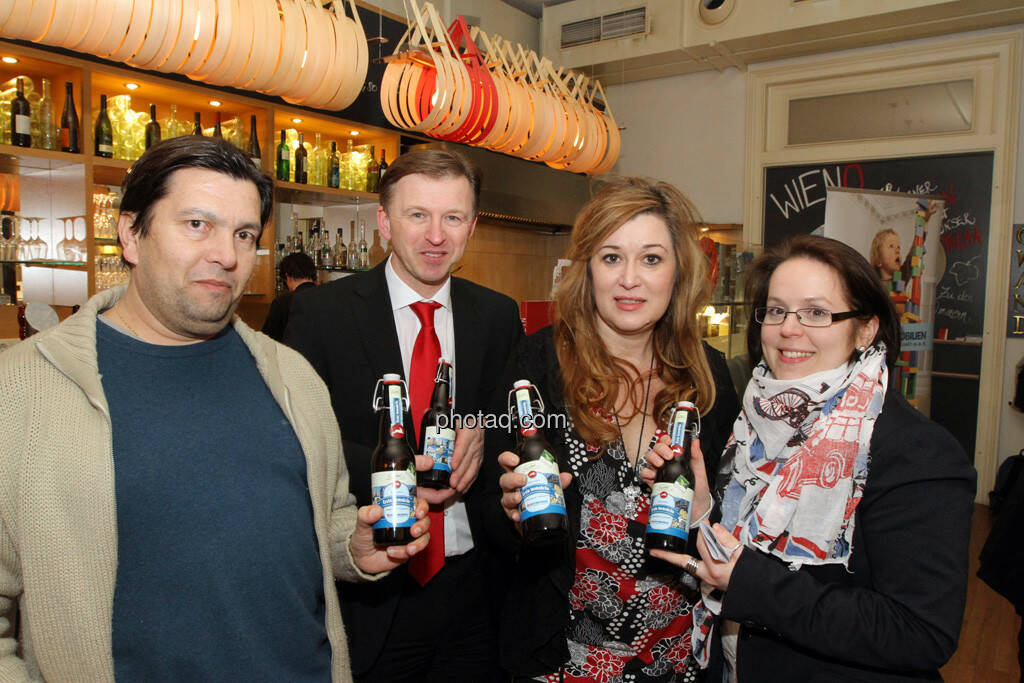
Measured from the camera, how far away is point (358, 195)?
4.49m

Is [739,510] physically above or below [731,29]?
below

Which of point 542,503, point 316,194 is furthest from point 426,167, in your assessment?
point 316,194

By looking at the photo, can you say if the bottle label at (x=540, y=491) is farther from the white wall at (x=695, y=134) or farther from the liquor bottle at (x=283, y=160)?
the white wall at (x=695, y=134)

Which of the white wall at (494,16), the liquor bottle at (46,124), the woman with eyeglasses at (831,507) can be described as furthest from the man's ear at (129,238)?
the white wall at (494,16)

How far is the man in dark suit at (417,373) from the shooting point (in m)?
1.69

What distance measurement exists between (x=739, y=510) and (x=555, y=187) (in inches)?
180

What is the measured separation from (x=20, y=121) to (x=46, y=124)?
16 cm

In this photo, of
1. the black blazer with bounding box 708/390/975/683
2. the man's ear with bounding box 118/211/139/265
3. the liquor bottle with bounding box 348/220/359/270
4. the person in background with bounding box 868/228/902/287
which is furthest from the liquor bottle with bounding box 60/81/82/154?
the person in background with bounding box 868/228/902/287

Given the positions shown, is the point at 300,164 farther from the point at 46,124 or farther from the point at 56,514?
the point at 56,514

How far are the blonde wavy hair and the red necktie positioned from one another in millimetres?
334

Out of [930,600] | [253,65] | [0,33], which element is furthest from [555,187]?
[930,600]

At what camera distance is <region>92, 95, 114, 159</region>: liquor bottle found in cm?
341

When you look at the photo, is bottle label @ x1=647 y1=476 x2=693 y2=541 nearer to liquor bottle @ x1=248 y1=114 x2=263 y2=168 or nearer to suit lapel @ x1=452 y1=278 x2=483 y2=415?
suit lapel @ x1=452 y1=278 x2=483 y2=415

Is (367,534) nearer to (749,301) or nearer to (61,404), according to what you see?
(61,404)
